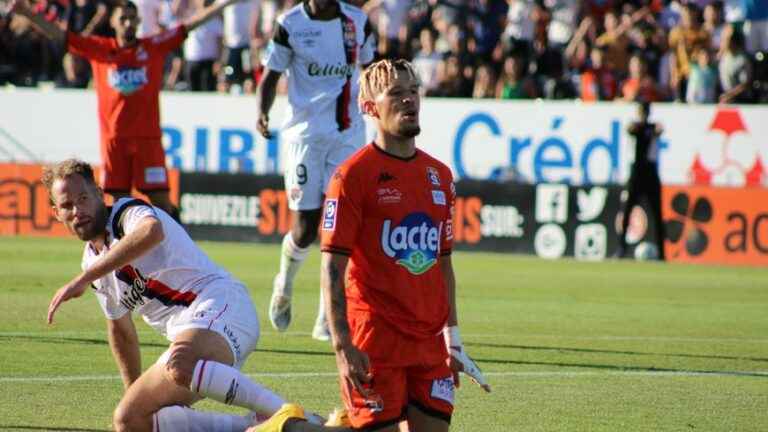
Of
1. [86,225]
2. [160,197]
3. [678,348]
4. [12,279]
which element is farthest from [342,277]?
[12,279]

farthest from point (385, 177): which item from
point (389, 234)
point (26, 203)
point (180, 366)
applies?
point (26, 203)

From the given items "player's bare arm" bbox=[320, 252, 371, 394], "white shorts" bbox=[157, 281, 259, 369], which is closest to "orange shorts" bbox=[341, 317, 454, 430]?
"player's bare arm" bbox=[320, 252, 371, 394]

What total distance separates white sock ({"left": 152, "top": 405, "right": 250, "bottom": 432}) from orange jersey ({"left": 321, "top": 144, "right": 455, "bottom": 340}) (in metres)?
1.18

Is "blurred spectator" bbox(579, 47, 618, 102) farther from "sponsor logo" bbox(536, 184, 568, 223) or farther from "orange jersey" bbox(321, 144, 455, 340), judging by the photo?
"orange jersey" bbox(321, 144, 455, 340)

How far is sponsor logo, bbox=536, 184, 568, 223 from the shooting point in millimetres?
23062

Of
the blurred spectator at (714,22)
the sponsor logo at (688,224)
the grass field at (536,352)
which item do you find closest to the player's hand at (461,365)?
the grass field at (536,352)

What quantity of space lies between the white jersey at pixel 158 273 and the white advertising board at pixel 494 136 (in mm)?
16053

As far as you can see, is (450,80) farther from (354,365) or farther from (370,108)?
(354,365)

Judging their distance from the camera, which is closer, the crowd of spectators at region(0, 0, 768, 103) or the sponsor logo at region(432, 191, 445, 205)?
the sponsor logo at region(432, 191, 445, 205)

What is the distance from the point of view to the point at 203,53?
26.5 metres

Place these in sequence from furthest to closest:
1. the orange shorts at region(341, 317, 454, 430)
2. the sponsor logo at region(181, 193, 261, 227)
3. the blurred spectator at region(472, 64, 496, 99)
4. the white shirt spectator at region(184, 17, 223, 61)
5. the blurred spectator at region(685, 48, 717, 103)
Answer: the white shirt spectator at region(184, 17, 223, 61)
the blurred spectator at region(472, 64, 496, 99)
the sponsor logo at region(181, 193, 261, 227)
the blurred spectator at region(685, 48, 717, 103)
the orange shorts at region(341, 317, 454, 430)

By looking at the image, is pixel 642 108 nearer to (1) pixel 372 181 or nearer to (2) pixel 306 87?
(2) pixel 306 87

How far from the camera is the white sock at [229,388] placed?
7270 millimetres

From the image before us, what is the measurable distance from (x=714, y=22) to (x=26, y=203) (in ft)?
35.9
